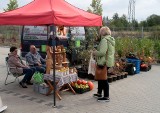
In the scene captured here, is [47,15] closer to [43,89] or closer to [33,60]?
[43,89]

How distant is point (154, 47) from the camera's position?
13.0 meters

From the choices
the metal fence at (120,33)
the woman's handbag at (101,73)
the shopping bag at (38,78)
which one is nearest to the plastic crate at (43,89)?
the shopping bag at (38,78)

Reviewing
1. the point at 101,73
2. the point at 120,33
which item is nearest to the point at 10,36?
the point at 120,33

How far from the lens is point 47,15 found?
5.64 m

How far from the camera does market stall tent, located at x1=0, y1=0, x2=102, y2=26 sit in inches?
223

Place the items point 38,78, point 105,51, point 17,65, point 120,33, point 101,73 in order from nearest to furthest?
point 105,51 < point 101,73 < point 38,78 < point 17,65 < point 120,33

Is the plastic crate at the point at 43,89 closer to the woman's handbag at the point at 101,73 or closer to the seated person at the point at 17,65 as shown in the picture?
the seated person at the point at 17,65

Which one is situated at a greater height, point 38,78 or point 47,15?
point 47,15

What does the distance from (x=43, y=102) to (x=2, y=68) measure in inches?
214

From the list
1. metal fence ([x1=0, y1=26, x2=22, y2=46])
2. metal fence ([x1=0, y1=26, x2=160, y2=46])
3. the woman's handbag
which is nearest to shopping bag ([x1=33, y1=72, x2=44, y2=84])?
the woman's handbag

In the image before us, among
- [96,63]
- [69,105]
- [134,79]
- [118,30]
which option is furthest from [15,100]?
[118,30]

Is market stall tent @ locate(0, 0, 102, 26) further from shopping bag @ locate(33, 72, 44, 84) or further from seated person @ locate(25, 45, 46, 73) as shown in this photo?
seated person @ locate(25, 45, 46, 73)

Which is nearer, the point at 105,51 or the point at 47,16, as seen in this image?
the point at 47,16

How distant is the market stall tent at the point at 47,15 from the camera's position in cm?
566
